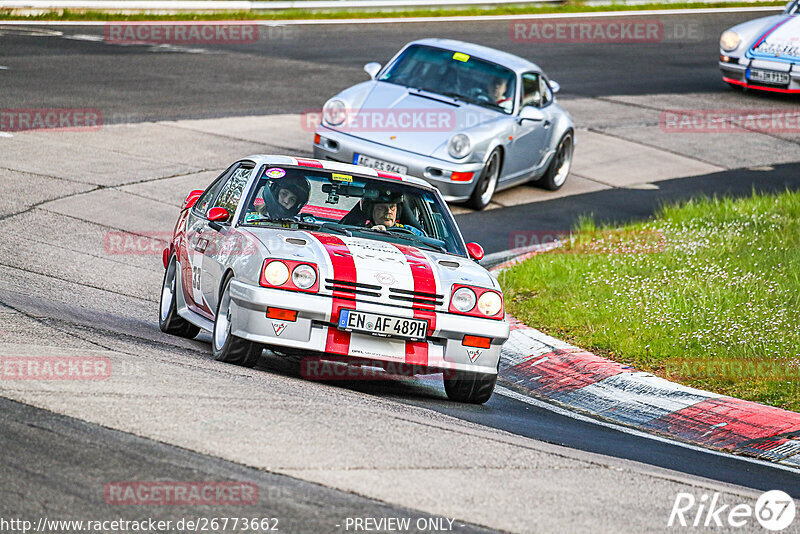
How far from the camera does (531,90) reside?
15.2 meters

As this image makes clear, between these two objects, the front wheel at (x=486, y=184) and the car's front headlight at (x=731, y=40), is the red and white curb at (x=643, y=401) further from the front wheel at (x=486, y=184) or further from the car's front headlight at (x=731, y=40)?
the car's front headlight at (x=731, y=40)

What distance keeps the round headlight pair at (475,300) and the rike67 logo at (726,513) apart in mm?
2093

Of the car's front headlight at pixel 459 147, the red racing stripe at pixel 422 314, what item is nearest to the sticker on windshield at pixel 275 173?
the red racing stripe at pixel 422 314

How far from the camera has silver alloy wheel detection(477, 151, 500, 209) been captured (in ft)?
46.3

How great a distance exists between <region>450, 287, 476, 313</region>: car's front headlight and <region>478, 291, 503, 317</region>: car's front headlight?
2.3 inches

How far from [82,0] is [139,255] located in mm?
15246

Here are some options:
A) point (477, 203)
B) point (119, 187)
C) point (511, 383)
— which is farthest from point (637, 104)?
point (511, 383)

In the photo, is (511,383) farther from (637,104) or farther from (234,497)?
(637,104)

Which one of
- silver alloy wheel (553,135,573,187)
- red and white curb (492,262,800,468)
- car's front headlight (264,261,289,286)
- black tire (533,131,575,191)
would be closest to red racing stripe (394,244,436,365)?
car's front headlight (264,261,289,286)

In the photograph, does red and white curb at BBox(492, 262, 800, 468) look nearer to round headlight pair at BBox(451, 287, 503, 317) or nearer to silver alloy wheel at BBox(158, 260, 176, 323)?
round headlight pair at BBox(451, 287, 503, 317)

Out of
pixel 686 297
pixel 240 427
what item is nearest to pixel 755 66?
pixel 686 297

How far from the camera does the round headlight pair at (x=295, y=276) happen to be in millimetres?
7102

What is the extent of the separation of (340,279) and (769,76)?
16126mm

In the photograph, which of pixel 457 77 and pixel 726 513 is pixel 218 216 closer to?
pixel 726 513
